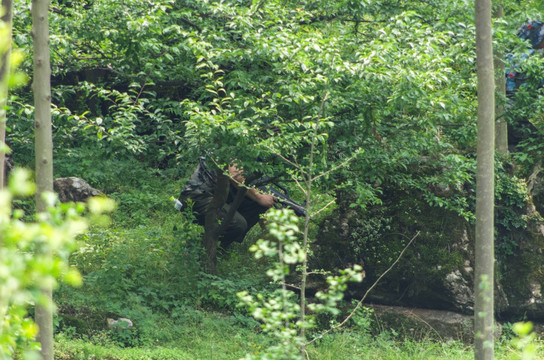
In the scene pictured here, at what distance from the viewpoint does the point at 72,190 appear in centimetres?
1120

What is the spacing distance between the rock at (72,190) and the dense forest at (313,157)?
0.92 meters

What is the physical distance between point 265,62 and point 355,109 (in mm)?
1397

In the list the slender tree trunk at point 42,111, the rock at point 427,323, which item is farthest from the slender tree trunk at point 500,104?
the slender tree trunk at point 42,111

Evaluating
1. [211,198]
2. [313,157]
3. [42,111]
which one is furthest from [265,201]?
[42,111]

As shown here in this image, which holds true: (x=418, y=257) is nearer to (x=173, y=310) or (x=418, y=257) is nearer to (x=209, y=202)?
(x=209, y=202)

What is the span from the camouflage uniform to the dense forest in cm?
29

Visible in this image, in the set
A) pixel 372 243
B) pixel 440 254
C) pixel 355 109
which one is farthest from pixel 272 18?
pixel 440 254

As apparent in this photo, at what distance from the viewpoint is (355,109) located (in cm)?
787

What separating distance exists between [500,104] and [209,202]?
4615mm

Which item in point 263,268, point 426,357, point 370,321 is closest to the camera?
point 426,357

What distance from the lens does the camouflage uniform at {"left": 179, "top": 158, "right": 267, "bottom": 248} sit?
30.9 ft

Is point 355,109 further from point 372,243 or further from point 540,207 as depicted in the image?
point 540,207

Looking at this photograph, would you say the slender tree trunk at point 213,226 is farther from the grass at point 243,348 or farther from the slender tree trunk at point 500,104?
the slender tree trunk at point 500,104

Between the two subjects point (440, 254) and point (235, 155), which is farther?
point (440, 254)
